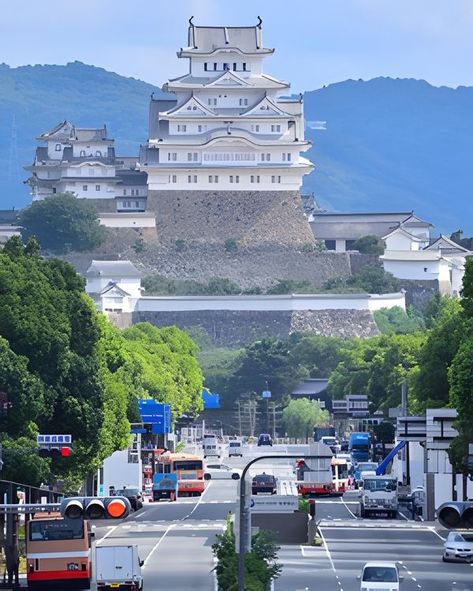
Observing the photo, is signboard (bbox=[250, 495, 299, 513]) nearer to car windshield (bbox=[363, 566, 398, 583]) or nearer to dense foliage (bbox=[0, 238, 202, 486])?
dense foliage (bbox=[0, 238, 202, 486])

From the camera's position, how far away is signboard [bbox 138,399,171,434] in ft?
411

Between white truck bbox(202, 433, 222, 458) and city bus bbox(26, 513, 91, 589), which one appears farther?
white truck bbox(202, 433, 222, 458)

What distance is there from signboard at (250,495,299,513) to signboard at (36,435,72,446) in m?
6.34

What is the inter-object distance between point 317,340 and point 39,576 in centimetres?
13575

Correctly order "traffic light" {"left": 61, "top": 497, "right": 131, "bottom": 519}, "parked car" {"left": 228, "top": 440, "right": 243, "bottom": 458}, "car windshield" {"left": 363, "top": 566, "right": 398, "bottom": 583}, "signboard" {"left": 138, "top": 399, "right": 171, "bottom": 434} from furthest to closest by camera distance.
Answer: "parked car" {"left": 228, "top": 440, "right": 243, "bottom": 458}
"signboard" {"left": 138, "top": 399, "right": 171, "bottom": 434}
"car windshield" {"left": 363, "top": 566, "right": 398, "bottom": 583}
"traffic light" {"left": 61, "top": 497, "right": 131, "bottom": 519}

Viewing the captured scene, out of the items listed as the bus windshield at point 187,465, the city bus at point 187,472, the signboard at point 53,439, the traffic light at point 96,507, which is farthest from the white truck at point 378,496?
the traffic light at point 96,507

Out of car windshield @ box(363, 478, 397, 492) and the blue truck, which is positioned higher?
the blue truck

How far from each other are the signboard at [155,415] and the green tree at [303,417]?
45344 mm

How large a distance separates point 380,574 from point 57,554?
317 inches

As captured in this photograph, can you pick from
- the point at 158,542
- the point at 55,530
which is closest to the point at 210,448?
the point at 158,542

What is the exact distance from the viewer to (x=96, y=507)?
47438 mm

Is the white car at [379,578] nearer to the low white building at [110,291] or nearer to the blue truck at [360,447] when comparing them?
the blue truck at [360,447]

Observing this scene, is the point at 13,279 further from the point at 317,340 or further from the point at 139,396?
the point at 317,340


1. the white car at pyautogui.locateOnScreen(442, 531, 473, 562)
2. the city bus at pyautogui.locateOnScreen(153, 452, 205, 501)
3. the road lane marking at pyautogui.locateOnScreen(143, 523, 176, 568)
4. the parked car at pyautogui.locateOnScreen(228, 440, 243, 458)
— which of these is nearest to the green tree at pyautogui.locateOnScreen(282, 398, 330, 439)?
the parked car at pyautogui.locateOnScreen(228, 440, 243, 458)
